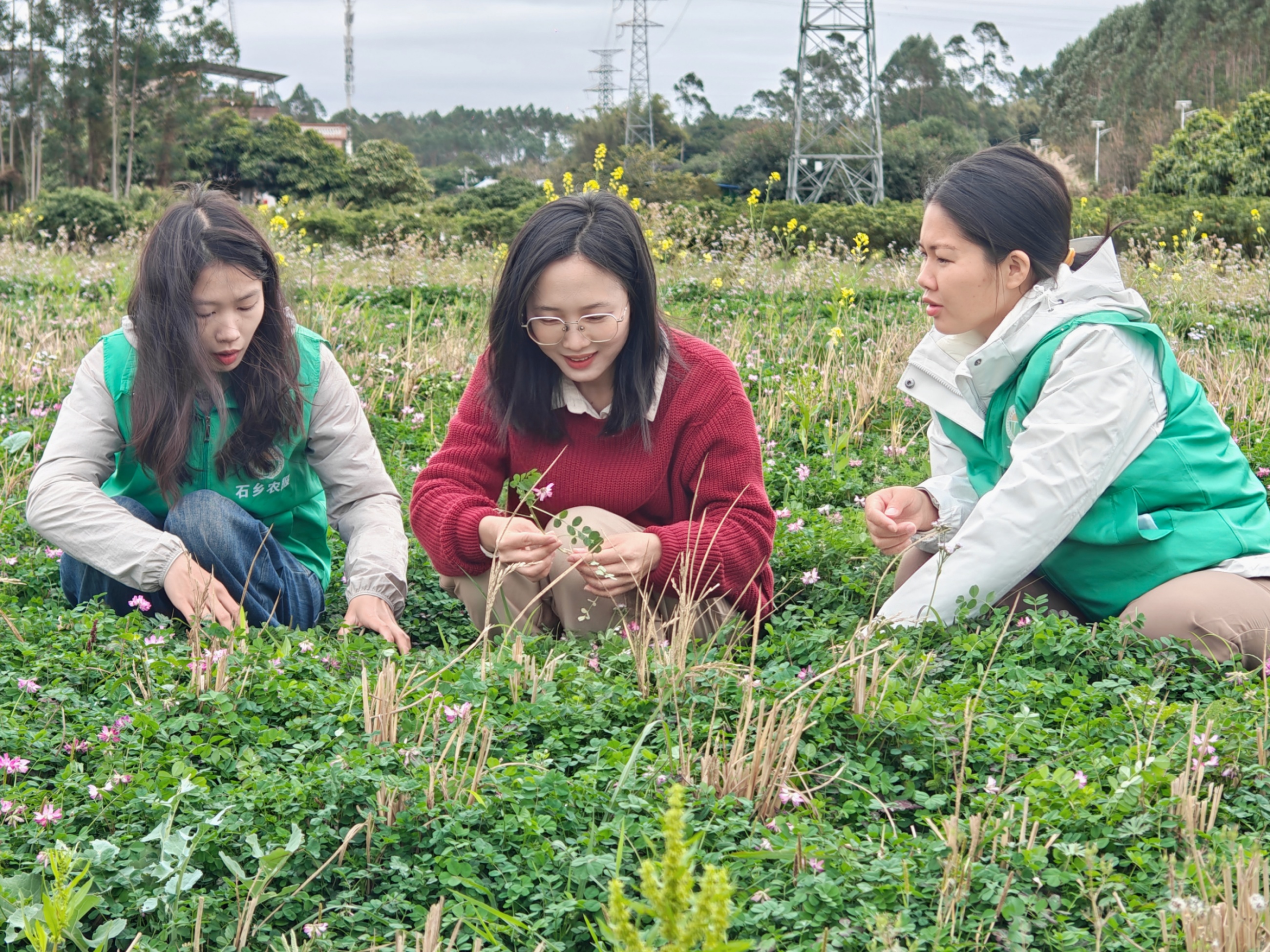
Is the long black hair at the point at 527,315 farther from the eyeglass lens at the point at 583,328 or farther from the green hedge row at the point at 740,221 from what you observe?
the green hedge row at the point at 740,221

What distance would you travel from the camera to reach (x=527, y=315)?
295 centimetres

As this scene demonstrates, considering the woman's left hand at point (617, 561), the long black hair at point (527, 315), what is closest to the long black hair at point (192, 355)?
the long black hair at point (527, 315)

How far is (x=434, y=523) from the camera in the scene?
125 inches

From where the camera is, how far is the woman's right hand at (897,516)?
307cm

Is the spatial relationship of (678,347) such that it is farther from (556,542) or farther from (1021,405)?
(1021,405)

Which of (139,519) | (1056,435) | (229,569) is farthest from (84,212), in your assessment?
(1056,435)

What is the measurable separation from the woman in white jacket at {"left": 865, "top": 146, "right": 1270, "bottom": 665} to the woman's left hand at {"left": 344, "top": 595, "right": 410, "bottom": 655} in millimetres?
1245

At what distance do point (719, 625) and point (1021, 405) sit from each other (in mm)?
944

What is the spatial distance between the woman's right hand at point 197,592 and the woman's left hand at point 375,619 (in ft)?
0.96

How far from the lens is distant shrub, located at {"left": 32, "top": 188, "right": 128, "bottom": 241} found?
20.3 meters

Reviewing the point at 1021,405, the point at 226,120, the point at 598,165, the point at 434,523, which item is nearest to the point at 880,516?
the point at 1021,405

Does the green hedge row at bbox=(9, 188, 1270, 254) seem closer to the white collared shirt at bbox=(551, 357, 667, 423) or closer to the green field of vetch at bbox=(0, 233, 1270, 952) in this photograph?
the white collared shirt at bbox=(551, 357, 667, 423)

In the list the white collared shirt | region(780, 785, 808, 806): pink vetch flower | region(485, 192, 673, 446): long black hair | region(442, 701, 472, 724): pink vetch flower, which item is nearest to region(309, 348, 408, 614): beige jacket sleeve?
region(485, 192, 673, 446): long black hair

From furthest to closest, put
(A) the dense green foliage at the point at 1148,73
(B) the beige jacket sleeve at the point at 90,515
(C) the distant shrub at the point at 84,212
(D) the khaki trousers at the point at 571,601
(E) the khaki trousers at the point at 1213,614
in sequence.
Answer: (A) the dense green foliage at the point at 1148,73 < (C) the distant shrub at the point at 84,212 < (D) the khaki trousers at the point at 571,601 < (B) the beige jacket sleeve at the point at 90,515 < (E) the khaki trousers at the point at 1213,614
